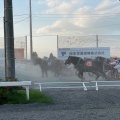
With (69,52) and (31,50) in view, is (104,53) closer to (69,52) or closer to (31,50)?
(69,52)

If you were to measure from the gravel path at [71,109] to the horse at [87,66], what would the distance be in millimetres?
12638

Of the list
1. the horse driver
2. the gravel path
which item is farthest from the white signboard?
the gravel path

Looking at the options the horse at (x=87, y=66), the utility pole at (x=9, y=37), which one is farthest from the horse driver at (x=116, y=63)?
the utility pole at (x=9, y=37)

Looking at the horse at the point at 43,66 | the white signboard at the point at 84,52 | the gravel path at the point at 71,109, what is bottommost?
the gravel path at the point at 71,109

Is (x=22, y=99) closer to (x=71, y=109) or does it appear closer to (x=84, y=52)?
(x=71, y=109)

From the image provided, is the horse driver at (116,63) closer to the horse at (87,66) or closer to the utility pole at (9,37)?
the horse at (87,66)

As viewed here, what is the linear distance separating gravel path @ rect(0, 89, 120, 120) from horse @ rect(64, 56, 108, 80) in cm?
1264

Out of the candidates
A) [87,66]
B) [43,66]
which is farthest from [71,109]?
[43,66]

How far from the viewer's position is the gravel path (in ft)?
30.3

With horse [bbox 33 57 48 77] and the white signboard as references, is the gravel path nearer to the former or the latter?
the white signboard

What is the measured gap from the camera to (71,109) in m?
10.6

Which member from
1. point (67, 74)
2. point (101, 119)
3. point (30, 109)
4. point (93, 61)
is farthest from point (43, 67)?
point (101, 119)

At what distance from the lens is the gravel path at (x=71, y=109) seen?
9227 millimetres

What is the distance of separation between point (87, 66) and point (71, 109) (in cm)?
1653
